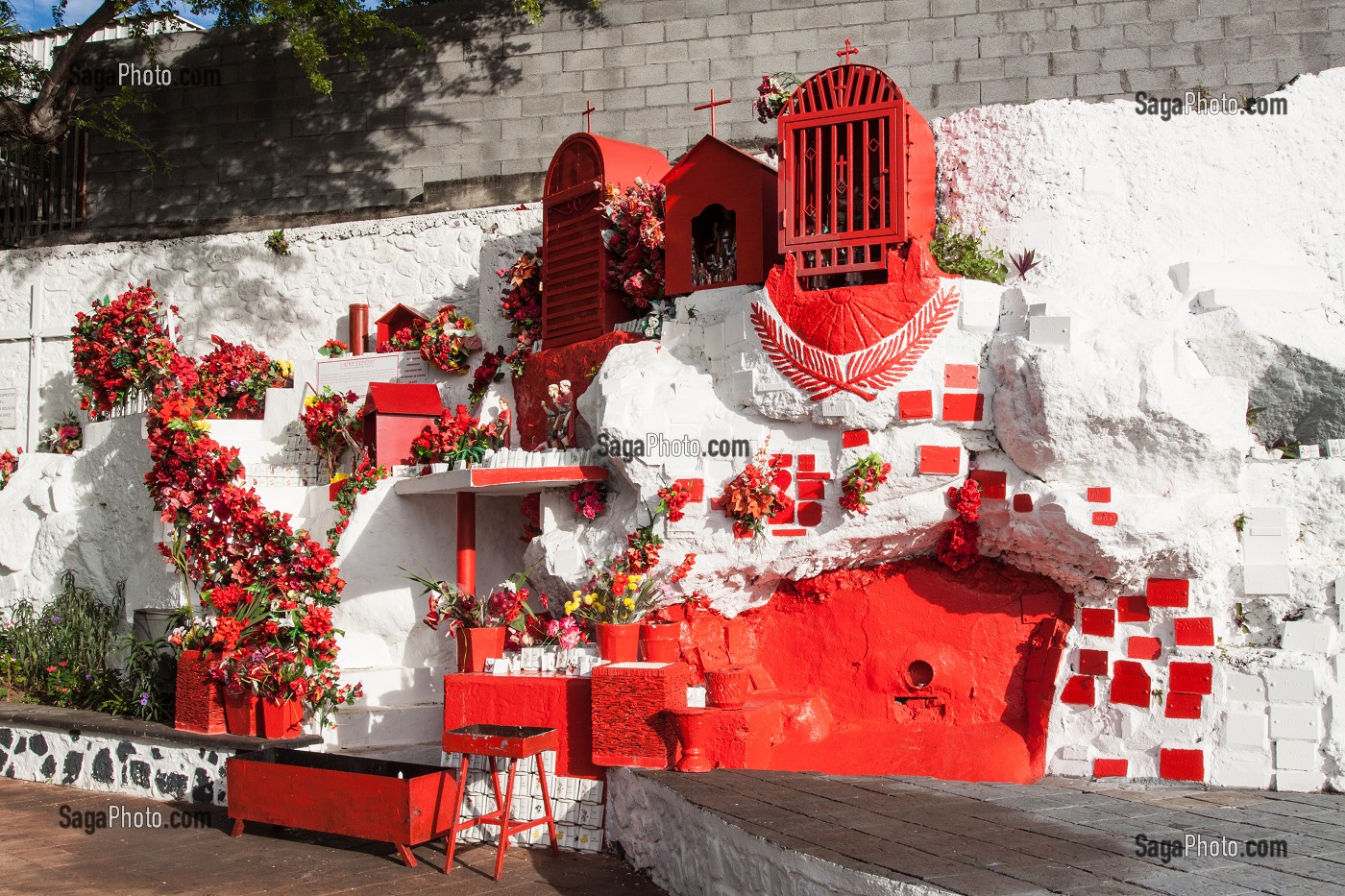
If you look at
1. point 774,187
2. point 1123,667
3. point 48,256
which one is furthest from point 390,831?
point 48,256

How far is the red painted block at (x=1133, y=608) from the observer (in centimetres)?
823

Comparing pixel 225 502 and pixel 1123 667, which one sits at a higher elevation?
pixel 225 502

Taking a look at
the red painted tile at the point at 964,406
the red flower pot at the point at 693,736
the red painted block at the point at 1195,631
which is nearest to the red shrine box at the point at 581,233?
the red painted tile at the point at 964,406

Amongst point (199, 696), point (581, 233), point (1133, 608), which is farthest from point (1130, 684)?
point (199, 696)

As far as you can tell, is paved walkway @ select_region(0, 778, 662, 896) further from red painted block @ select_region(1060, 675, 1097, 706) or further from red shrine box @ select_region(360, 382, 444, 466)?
red shrine box @ select_region(360, 382, 444, 466)

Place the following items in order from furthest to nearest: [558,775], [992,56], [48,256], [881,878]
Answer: [48,256] < [992,56] < [558,775] < [881,878]

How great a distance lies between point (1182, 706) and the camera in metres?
7.97

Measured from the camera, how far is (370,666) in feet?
34.4

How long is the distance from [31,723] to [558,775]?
16.2 feet

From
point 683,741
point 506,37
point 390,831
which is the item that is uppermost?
point 506,37

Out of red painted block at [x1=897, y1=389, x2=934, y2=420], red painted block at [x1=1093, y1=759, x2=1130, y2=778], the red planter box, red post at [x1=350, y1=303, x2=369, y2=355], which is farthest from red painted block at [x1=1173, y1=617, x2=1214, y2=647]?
red post at [x1=350, y1=303, x2=369, y2=355]

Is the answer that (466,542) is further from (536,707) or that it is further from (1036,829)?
(1036,829)

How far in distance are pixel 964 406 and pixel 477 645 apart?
12.6 feet

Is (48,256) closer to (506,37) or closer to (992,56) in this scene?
(506,37)
